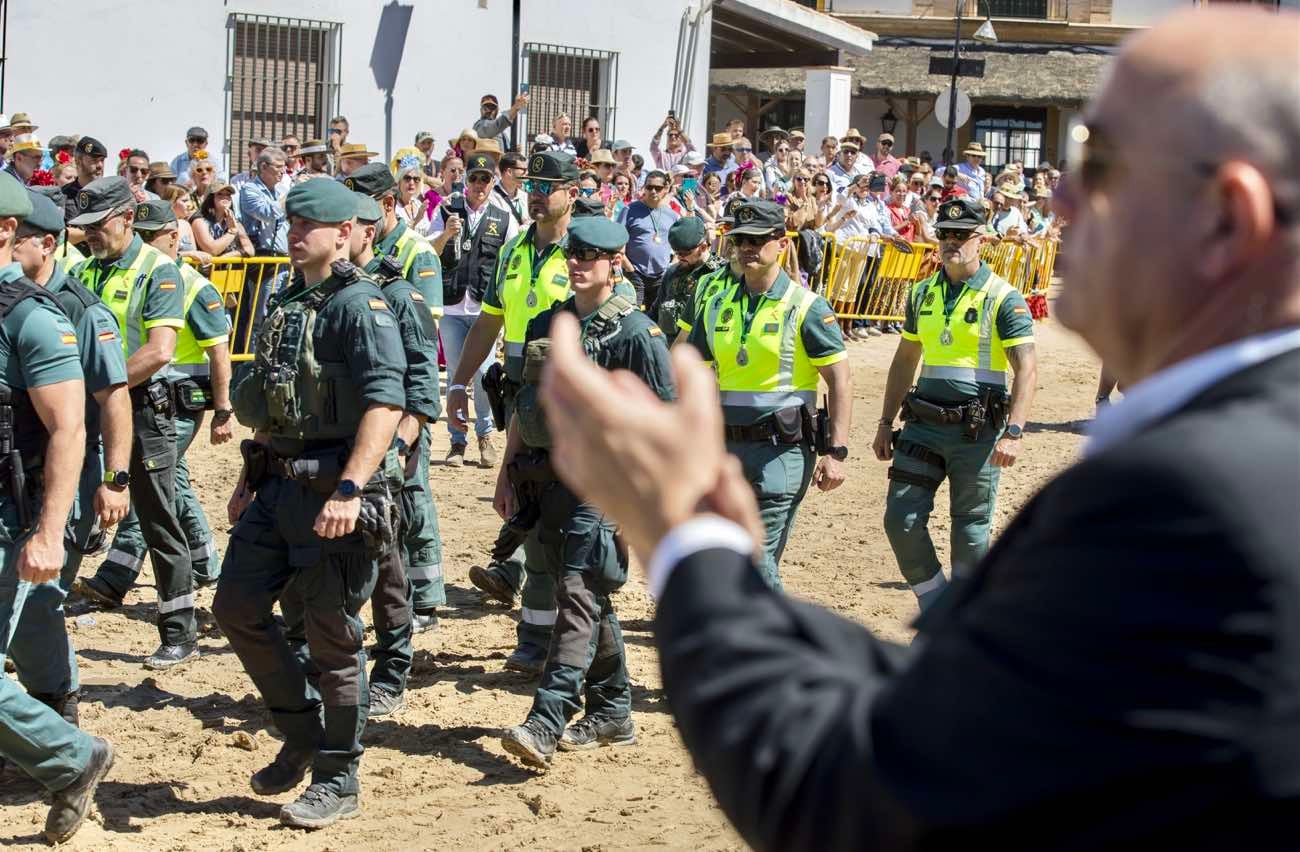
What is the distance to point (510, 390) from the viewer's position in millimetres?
8125

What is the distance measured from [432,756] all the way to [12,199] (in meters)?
2.76

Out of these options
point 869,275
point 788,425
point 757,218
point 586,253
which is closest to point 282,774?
point 586,253

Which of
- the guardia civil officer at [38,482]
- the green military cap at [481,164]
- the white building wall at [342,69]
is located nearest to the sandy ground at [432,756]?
the guardia civil officer at [38,482]

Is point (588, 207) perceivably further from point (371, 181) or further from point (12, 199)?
point (12, 199)

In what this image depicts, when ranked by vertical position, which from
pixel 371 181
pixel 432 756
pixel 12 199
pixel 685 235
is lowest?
pixel 432 756

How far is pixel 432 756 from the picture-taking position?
689cm

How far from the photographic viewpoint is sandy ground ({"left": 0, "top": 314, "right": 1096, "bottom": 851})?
19.7ft

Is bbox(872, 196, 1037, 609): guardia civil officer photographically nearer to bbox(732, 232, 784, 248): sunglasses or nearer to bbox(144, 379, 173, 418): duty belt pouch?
bbox(732, 232, 784, 248): sunglasses

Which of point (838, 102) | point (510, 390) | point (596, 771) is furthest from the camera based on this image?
point (838, 102)

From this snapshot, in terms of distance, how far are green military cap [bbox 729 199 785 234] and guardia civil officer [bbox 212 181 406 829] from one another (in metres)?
2.29

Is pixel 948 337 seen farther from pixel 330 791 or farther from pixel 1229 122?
pixel 1229 122

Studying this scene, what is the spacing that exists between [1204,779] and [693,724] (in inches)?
16.7

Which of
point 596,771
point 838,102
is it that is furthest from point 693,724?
point 838,102

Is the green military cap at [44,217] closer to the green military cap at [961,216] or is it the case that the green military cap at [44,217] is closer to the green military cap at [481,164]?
the green military cap at [961,216]
